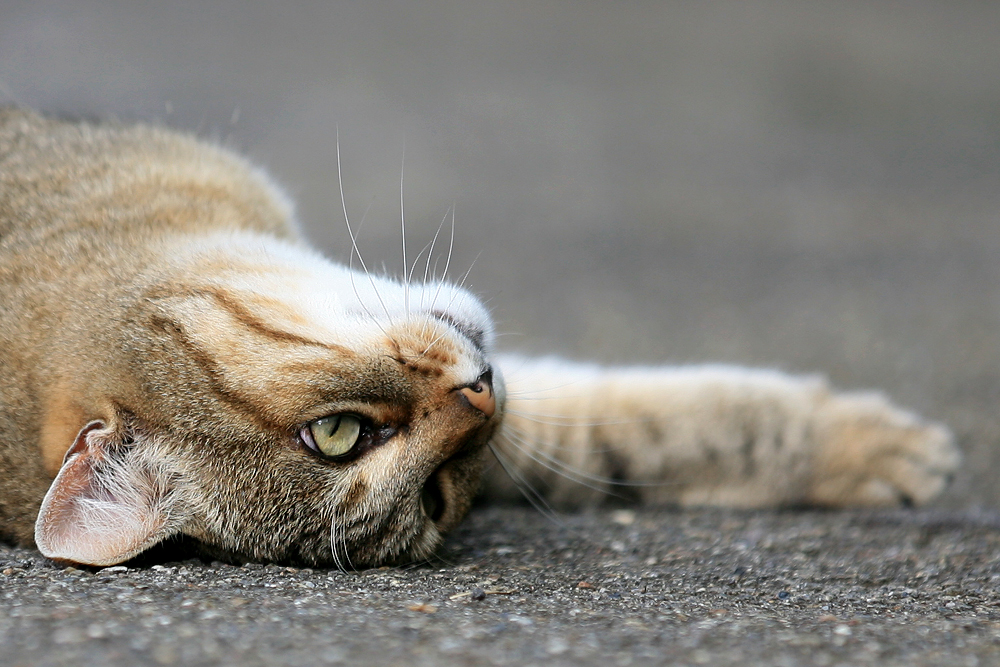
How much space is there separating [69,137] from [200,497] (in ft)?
5.90

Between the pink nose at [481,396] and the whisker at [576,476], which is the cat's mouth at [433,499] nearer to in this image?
the pink nose at [481,396]

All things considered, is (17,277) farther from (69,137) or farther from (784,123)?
(784,123)

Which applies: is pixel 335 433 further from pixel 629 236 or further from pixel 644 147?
pixel 644 147

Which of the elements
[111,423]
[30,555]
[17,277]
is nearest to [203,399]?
[111,423]

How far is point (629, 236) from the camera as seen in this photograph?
7.00m

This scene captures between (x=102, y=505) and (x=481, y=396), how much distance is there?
3.28 feet

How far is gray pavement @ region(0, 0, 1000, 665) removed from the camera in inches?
79.8

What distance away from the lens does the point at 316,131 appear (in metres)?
8.73

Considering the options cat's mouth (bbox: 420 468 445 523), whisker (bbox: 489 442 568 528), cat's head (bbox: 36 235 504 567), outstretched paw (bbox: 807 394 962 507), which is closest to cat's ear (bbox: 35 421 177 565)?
cat's head (bbox: 36 235 504 567)

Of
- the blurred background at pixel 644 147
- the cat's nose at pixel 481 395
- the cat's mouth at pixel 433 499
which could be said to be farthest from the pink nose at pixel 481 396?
the blurred background at pixel 644 147

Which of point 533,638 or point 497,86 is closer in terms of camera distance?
point 533,638

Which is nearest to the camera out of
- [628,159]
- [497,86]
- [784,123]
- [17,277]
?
[17,277]

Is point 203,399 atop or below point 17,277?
below

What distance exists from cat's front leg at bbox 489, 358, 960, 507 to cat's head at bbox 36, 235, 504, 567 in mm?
887
